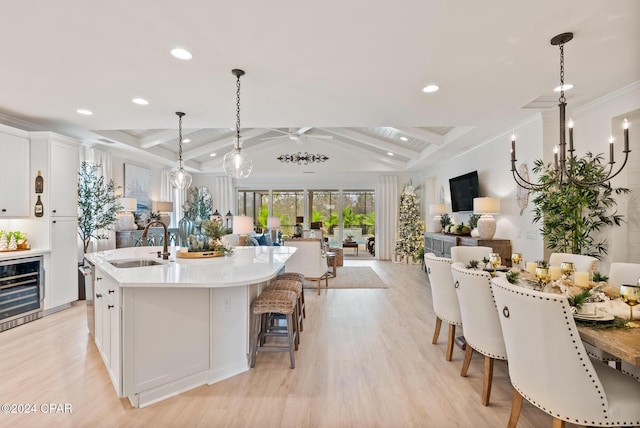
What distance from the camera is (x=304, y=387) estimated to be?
256 centimetres

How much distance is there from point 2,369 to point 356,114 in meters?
4.46

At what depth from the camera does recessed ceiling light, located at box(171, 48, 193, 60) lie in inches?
103

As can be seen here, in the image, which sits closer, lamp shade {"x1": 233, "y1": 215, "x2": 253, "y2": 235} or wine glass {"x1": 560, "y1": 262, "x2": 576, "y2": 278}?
wine glass {"x1": 560, "y1": 262, "x2": 576, "y2": 278}

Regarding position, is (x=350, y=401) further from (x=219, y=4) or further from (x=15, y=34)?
(x=15, y=34)

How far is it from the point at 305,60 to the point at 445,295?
246 centimetres

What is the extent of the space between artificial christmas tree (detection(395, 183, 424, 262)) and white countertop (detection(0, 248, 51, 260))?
776 centimetres

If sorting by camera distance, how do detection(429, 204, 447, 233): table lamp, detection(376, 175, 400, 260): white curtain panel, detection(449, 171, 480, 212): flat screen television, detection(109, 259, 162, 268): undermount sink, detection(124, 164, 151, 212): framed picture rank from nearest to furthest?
detection(109, 259, 162, 268): undermount sink < detection(449, 171, 480, 212): flat screen television < detection(124, 164, 151, 212): framed picture < detection(429, 204, 447, 233): table lamp < detection(376, 175, 400, 260): white curtain panel

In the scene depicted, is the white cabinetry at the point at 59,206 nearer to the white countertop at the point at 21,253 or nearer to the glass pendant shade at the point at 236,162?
the white countertop at the point at 21,253

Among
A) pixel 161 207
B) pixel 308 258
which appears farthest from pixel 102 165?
pixel 308 258

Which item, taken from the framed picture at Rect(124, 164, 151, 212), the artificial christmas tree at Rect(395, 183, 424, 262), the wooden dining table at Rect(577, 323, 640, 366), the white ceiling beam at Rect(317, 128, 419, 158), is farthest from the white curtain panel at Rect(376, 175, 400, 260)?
the wooden dining table at Rect(577, 323, 640, 366)

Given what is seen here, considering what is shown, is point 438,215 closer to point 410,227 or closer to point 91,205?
point 410,227

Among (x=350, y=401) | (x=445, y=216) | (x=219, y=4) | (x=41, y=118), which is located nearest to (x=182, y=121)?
(x=41, y=118)

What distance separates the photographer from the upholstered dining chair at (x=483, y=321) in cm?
228

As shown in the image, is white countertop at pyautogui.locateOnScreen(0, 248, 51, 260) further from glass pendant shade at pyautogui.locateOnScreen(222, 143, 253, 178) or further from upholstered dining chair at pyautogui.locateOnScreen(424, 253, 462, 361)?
upholstered dining chair at pyautogui.locateOnScreen(424, 253, 462, 361)
